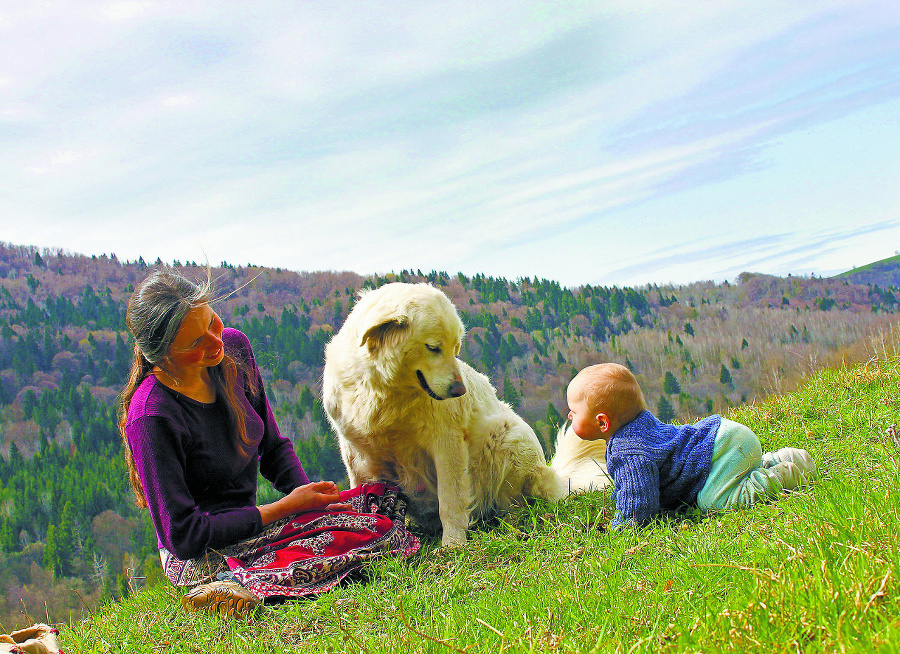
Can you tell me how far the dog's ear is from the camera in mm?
4238

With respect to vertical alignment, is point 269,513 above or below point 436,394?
below

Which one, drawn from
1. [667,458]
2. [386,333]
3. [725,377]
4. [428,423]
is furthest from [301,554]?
[725,377]

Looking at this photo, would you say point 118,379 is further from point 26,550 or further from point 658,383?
point 658,383

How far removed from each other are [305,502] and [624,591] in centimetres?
230

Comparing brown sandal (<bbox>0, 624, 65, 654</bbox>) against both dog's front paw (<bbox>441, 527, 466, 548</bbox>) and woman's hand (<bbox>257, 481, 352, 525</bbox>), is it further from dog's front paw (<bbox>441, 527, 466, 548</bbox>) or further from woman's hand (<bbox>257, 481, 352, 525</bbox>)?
dog's front paw (<bbox>441, 527, 466, 548</bbox>)

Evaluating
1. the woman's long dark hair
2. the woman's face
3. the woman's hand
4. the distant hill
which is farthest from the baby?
the distant hill

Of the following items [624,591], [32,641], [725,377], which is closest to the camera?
[624,591]

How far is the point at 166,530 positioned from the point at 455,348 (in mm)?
2339

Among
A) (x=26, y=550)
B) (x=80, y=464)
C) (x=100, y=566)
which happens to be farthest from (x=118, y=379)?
(x=100, y=566)

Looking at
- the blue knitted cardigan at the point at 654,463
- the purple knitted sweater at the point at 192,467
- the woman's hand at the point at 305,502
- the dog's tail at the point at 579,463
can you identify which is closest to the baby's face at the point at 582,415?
the blue knitted cardigan at the point at 654,463

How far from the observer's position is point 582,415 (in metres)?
3.80

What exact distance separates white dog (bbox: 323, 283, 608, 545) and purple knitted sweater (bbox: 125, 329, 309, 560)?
0.83 meters

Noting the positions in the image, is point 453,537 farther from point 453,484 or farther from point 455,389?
point 455,389

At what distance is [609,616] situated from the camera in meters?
2.02
